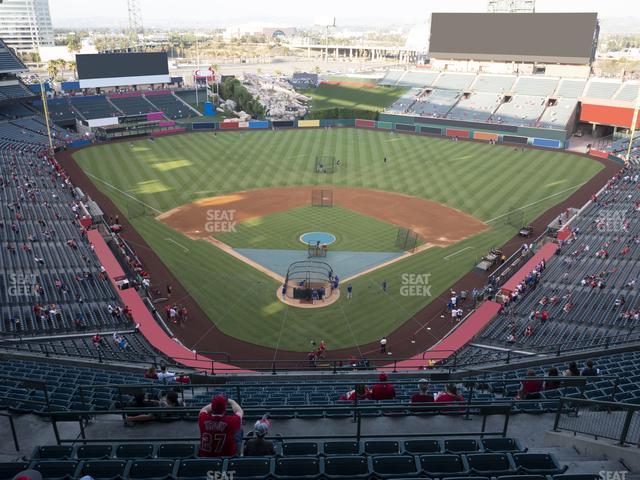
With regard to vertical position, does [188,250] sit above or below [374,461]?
below

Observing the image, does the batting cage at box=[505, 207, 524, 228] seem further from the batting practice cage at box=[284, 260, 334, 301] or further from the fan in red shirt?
the fan in red shirt

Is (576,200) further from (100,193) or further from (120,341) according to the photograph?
(100,193)

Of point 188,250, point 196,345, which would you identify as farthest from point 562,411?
point 188,250

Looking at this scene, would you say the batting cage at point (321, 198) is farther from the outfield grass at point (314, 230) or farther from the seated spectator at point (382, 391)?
the seated spectator at point (382, 391)

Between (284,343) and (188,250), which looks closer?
(284,343)

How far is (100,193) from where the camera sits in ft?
157

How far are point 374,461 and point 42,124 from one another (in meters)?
74.1

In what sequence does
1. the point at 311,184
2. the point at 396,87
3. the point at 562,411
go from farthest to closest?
the point at 396,87 < the point at 311,184 < the point at 562,411

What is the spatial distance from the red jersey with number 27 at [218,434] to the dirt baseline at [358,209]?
31.7 meters

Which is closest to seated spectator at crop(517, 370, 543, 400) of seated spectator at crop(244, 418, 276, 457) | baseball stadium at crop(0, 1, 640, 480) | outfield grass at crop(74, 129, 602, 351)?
baseball stadium at crop(0, 1, 640, 480)

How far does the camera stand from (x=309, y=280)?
3106 cm

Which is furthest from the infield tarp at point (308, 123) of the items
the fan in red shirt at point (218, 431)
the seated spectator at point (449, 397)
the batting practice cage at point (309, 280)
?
the fan in red shirt at point (218, 431)

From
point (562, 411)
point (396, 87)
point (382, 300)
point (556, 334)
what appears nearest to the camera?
point (562, 411)

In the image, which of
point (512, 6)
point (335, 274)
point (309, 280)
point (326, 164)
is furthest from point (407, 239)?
point (512, 6)
